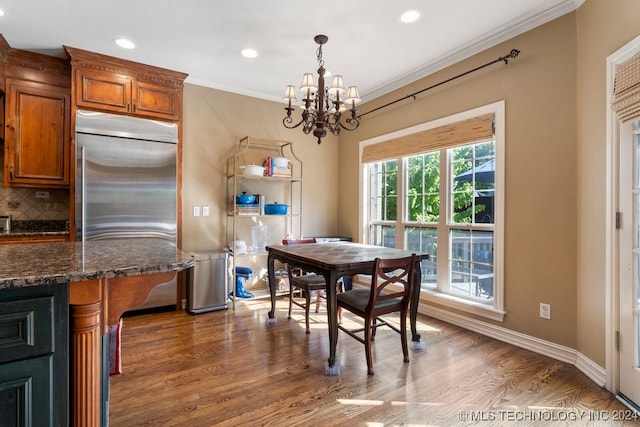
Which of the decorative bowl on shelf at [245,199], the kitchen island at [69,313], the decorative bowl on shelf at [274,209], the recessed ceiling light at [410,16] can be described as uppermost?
the recessed ceiling light at [410,16]

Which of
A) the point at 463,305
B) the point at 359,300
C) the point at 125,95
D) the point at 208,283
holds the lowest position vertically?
the point at 463,305

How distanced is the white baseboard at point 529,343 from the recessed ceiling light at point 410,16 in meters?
2.66

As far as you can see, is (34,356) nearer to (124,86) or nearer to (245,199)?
(245,199)

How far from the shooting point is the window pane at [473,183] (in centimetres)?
309

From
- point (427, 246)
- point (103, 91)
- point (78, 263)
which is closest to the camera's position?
point (78, 263)

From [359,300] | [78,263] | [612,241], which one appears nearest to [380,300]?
[359,300]

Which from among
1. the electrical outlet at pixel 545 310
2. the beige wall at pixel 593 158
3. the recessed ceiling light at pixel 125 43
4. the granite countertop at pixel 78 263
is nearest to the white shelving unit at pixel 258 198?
the recessed ceiling light at pixel 125 43

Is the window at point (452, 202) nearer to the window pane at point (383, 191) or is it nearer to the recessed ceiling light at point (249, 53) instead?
the window pane at point (383, 191)

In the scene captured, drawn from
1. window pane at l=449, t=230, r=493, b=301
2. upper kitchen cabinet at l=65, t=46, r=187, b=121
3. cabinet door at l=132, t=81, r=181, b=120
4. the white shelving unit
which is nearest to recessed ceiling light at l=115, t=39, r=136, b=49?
upper kitchen cabinet at l=65, t=46, r=187, b=121

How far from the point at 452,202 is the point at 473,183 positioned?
0.31m

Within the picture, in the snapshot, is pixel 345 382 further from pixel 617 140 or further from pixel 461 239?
pixel 617 140

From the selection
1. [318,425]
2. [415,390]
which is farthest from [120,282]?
[415,390]

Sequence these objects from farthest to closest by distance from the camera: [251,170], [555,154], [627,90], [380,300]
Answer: [251,170], [555,154], [380,300], [627,90]

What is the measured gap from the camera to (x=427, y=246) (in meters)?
3.73
